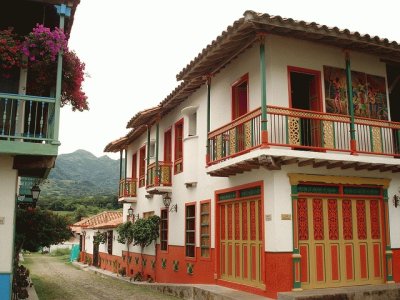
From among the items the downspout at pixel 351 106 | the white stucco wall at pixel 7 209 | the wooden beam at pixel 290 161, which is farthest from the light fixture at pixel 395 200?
the white stucco wall at pixel 7 209

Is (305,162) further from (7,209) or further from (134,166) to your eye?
(134,166)

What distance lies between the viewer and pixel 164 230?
727 inches

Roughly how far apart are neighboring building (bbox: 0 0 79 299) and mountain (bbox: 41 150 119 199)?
92187 mm

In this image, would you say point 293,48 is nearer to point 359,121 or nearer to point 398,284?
point 359,121

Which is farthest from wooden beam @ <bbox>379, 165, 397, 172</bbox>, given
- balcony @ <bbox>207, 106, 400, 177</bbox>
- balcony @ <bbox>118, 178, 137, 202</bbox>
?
balcony @ <bbox>118, 178, 137, 202</bbox>

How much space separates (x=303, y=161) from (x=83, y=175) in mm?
134368

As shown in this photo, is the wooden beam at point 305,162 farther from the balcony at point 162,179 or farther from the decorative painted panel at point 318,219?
the balcony at point 162,179

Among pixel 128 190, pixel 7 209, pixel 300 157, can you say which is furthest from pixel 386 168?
pixel 128 190

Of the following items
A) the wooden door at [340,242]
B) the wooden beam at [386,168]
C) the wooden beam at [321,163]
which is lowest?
the wooden door at [340,242]

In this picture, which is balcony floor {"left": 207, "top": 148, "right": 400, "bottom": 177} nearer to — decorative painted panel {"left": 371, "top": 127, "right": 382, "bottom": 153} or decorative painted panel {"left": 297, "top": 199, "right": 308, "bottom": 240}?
decorative painted panel {"left": 371, "top": 127, "right": 382, "bottom": 153}

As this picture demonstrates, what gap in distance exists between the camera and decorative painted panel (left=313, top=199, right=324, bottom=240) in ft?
36.2

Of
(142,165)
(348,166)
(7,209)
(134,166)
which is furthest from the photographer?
(134,166)

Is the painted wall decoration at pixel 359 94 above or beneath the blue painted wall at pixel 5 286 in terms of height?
above

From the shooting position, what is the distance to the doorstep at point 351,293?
9712mm
